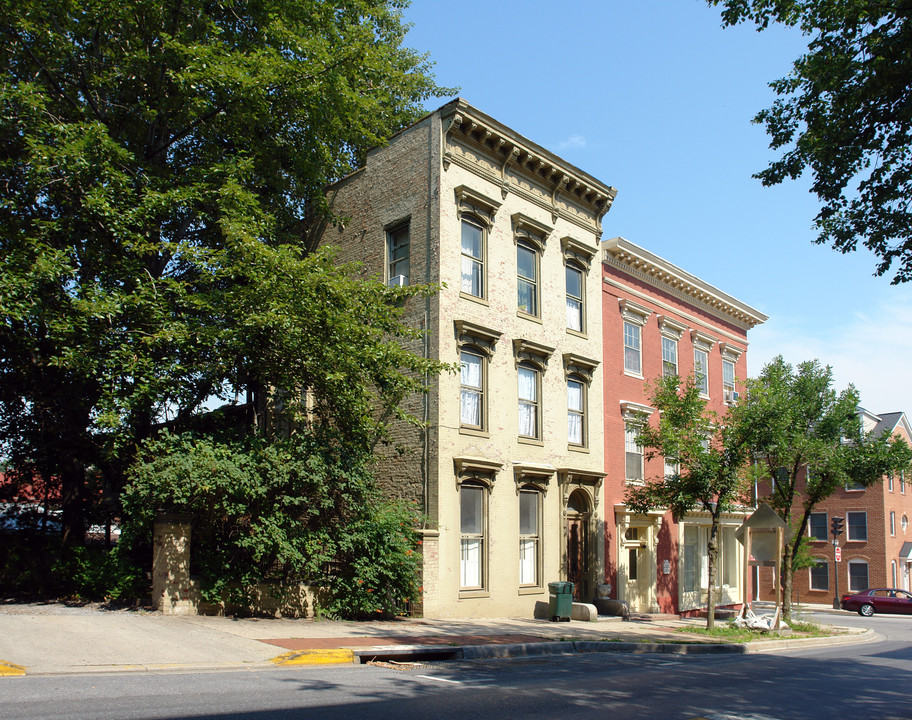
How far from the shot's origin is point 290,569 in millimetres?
16781

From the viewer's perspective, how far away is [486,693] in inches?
388

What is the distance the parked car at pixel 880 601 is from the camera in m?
39.3

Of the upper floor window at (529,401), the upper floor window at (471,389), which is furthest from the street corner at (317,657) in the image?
the upper floor window at (529,401)

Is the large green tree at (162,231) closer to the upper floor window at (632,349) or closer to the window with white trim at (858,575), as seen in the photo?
the upper floor window at (632,349)

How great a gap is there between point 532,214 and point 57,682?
55.9 ft

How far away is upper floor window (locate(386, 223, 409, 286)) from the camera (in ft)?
68.8

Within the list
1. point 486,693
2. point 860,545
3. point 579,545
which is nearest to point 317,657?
point 486,693

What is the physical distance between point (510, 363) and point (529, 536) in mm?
4609

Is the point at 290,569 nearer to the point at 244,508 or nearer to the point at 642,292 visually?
the point at 244,508

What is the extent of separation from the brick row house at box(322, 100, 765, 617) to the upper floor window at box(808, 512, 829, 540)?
2751 cm

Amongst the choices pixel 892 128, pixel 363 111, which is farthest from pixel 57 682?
pixel 363 111

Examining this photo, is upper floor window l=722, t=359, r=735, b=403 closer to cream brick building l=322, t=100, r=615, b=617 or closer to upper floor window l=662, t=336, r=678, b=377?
upper floor window l=662, t=336, r=678, b=377

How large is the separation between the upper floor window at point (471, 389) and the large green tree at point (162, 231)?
138 centimetres

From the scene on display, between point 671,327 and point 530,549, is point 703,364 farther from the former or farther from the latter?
point 530,549
